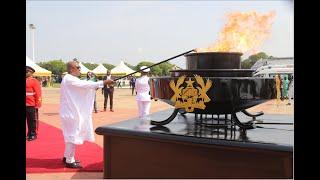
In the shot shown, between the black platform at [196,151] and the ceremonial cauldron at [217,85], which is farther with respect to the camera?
the ceremonial cauldron at [217,85]

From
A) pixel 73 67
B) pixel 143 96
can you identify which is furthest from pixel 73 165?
pixel 143 96

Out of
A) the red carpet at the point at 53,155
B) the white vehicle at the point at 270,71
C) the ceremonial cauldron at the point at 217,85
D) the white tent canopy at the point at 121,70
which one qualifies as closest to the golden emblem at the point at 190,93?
the ceremonial cauldron at the point at 217,85

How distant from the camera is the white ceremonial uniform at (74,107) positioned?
17.3 feet

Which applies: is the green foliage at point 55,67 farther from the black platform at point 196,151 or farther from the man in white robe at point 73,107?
the black platform at point 196,151

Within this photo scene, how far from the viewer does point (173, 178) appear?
3629mm

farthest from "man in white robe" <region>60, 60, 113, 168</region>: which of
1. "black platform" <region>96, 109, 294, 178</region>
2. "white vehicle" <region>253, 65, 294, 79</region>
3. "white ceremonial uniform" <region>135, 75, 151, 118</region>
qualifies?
"white ceremonial uniform" <region>135, 75, 151, 118</region>

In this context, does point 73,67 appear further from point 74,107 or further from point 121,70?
point 121,70

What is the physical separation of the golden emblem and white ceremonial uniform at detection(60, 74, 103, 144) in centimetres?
189

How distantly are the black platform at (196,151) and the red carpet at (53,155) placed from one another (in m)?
1.28

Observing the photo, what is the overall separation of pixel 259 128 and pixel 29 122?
5.12 meters

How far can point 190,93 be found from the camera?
3.66 m

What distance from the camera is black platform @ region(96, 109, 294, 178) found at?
307 centimetres
